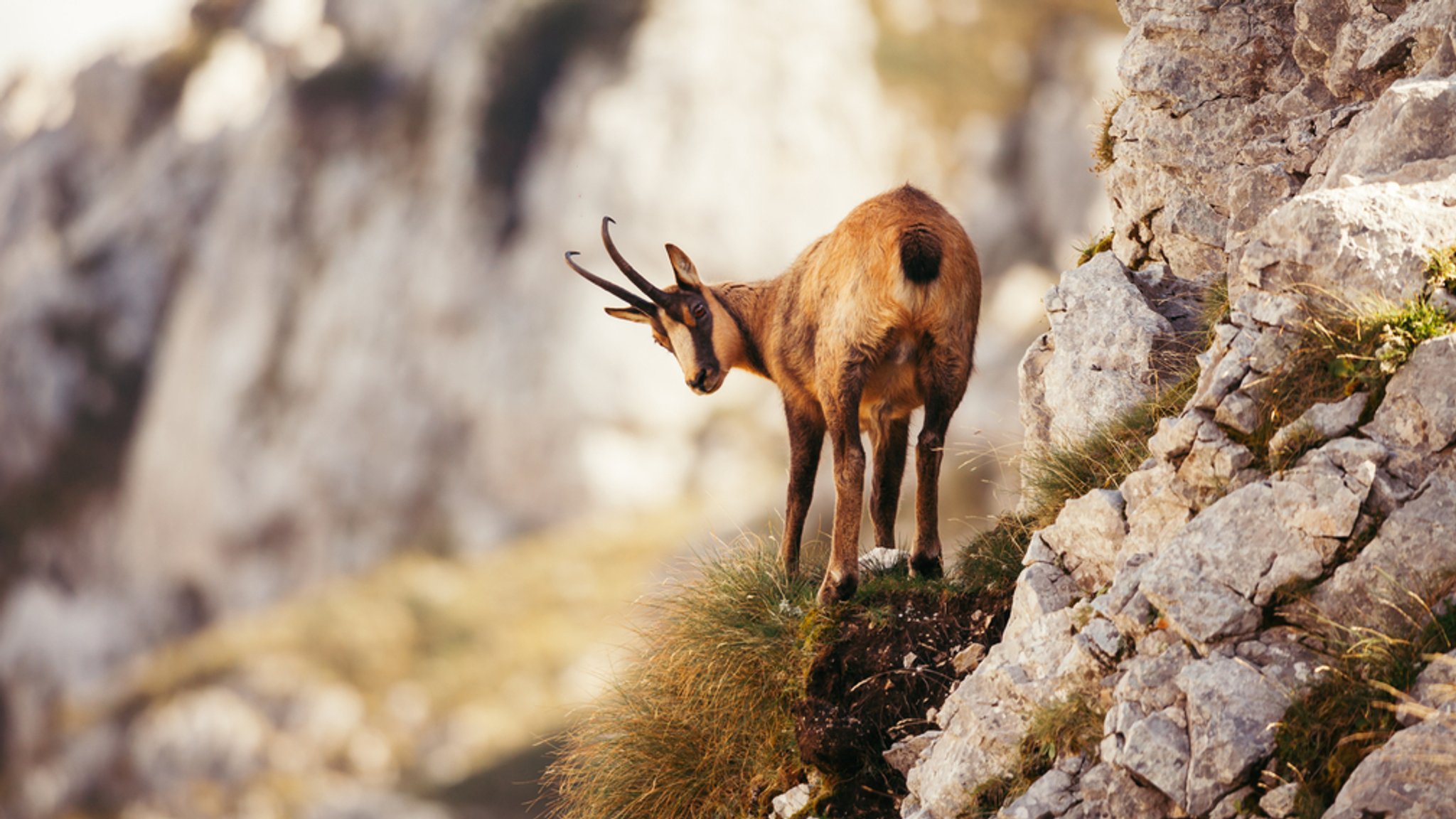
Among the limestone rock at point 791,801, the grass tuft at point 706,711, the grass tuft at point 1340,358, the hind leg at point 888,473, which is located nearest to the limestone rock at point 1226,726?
the grass tuft at point 1340,358

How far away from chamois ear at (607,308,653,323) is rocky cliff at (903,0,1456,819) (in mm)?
4022

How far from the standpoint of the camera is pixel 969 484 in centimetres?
3988

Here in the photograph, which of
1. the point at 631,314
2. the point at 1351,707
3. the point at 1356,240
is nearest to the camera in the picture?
the point at 1351,707

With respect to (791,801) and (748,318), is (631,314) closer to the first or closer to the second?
(748,318)

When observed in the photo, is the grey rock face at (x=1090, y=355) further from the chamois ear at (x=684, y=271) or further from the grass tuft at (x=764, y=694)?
the chamois ear at (x=684, y=271)

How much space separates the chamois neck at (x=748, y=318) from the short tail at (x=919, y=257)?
1.94m

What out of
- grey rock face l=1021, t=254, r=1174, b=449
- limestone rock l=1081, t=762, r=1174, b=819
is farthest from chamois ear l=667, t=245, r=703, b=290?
limestone rock l=1081, t=762, r=1174, b=819

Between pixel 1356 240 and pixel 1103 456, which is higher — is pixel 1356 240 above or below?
below

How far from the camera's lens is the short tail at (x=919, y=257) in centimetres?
892

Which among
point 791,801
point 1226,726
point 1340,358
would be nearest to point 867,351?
point 791,801

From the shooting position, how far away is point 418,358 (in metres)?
49.3

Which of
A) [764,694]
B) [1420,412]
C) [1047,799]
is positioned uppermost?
[764,694]

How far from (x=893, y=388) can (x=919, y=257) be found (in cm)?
121

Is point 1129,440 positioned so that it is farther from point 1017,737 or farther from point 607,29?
point 607,29
